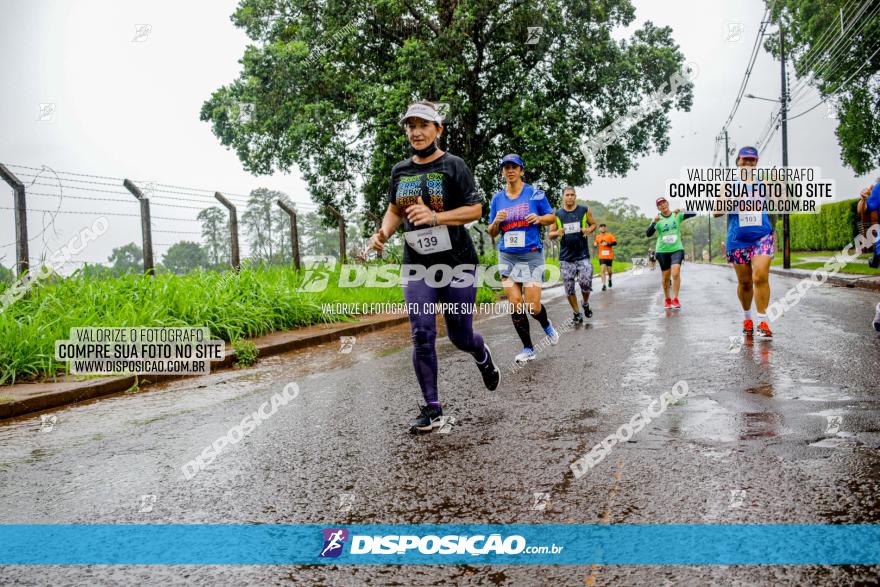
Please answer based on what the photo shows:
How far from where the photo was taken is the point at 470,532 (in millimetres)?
2758

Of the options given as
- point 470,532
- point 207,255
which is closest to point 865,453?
point 470,532

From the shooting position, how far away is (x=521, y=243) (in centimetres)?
771

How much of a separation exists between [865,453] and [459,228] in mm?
2715

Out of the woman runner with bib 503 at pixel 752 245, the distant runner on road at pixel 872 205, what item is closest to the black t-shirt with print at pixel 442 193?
the woman runner with bib 503 at pixel 752 245

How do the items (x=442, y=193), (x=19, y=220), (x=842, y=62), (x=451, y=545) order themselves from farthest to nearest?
1. (x=842, y=62)
2. (x=19, y=220)
3. (x=442, y=193)
4. (x=451, y=545)

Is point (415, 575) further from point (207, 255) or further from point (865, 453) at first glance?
point (207, 255)

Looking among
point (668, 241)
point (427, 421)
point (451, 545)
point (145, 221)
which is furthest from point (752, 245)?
point (145, 221)

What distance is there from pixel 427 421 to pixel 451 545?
187cm

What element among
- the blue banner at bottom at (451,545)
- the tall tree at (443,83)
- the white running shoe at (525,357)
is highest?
the tall tree at (443,83)

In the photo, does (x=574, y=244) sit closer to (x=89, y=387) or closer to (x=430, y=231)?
(x=430, y=231)

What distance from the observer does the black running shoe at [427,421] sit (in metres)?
4.46

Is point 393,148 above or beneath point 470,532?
above

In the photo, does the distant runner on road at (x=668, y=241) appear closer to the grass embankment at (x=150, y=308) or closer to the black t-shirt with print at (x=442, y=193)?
the grass embankment at (x=150, y=308)

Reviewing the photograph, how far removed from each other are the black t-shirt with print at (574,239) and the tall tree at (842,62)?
24.3m
